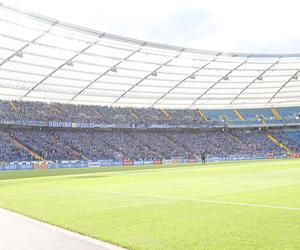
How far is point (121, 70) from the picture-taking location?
59750 mm

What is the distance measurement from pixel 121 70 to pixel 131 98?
15566 millimetres

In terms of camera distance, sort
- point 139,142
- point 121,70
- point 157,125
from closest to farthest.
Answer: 1. point 121,70
2. point 139,142
3. point 157,125

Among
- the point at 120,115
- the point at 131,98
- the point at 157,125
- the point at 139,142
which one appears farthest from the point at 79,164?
the point at 157,125

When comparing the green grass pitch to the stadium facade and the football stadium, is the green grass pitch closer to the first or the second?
the football stadium

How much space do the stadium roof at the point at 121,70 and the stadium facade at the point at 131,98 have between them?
Answer: 0.14 metres

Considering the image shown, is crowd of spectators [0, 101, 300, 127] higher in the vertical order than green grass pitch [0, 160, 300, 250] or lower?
higher

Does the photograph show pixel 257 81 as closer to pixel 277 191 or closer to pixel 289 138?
pixel 289 138

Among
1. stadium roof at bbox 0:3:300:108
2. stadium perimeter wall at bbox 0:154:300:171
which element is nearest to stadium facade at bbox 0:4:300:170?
stadium roof at bbox 0:3:300:108

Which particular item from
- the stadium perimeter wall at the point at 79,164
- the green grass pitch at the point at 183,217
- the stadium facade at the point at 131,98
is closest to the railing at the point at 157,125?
the stadium facade at the point at 131,98

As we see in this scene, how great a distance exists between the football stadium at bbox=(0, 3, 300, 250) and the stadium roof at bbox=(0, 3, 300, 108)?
21 cm

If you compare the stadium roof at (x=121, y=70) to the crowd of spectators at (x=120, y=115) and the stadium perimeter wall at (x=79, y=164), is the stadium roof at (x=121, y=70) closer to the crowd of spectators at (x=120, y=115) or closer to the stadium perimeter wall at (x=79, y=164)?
the crowd of spectators at (x=120, y=115)

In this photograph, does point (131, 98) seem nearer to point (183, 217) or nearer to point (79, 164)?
point (79, 164)

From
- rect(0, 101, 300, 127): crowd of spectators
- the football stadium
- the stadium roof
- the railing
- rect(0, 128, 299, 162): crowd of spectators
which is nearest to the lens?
the football stadium

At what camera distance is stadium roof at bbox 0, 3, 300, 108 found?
46.7 m
